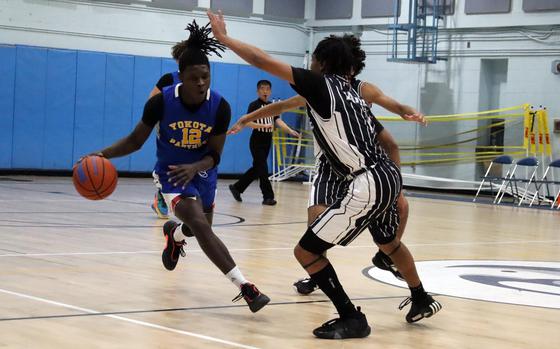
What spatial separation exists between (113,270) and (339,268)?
189 cm

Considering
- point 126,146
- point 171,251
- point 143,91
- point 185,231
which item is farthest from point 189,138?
point 143,91

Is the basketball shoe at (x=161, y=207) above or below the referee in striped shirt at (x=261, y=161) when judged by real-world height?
below

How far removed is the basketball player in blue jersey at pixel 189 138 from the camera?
225 inches

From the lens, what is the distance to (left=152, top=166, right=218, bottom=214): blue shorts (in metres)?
5.94

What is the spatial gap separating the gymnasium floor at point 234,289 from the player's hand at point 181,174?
2.46ft

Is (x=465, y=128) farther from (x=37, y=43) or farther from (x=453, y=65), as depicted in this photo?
(x=37, y=43)

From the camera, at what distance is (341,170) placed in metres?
5.30

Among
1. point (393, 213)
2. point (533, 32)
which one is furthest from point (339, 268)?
point (533, 32)

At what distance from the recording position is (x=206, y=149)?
6.13m

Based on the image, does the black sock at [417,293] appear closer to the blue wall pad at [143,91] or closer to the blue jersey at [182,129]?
the blue jersey at [182,129]

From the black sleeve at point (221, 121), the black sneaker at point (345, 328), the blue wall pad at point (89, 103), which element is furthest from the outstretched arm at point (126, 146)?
the blue wall pad at point (89, 103)

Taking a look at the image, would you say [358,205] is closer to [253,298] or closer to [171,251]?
[253,298]

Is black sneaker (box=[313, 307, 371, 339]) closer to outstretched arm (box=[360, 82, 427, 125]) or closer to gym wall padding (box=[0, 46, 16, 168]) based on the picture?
outstretched arm (box=[360, 82, 427, 125])

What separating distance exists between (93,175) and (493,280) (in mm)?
3386
